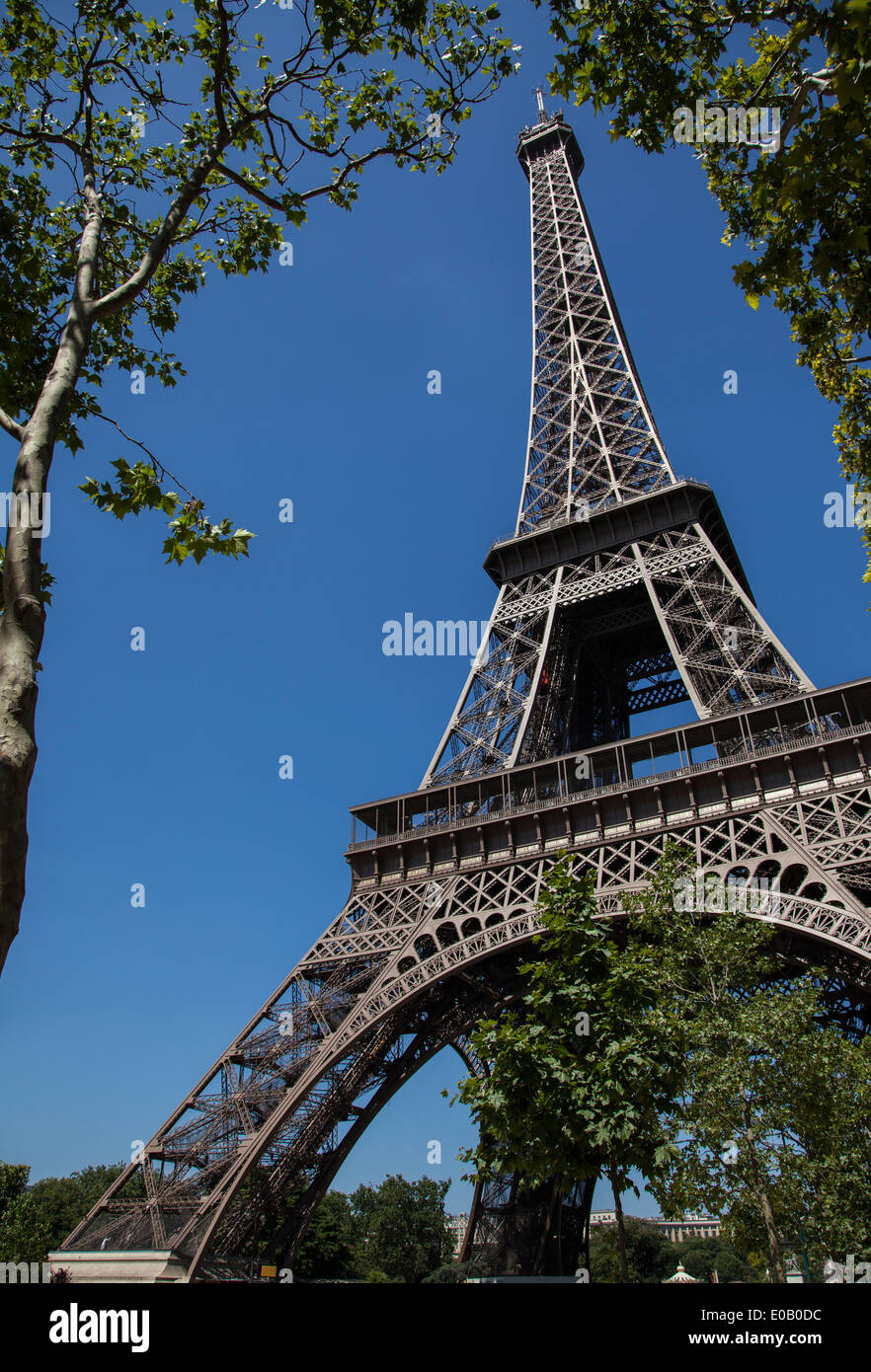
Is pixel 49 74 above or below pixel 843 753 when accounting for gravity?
above

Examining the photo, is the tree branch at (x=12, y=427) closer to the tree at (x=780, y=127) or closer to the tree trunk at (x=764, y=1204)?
the tree at (x=780, y=127)

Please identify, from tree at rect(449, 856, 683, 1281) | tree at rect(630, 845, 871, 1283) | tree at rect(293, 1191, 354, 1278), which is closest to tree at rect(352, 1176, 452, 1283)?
tree at rect(293, 1191, 354, 1278)

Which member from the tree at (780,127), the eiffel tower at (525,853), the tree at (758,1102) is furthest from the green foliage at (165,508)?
the eiffel tower at (525,853)

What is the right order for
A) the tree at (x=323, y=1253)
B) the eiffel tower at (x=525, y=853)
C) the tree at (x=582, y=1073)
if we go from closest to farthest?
the tree at (x=582, y=1073) → the eiffel tower at (x=525, y=853) → the tree at (x=323, y=1253)

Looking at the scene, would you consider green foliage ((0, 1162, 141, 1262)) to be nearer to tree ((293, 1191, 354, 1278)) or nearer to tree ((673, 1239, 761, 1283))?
tree ((293, 1191, 354, 1278))

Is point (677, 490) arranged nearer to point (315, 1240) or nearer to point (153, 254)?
point (153, 254)
